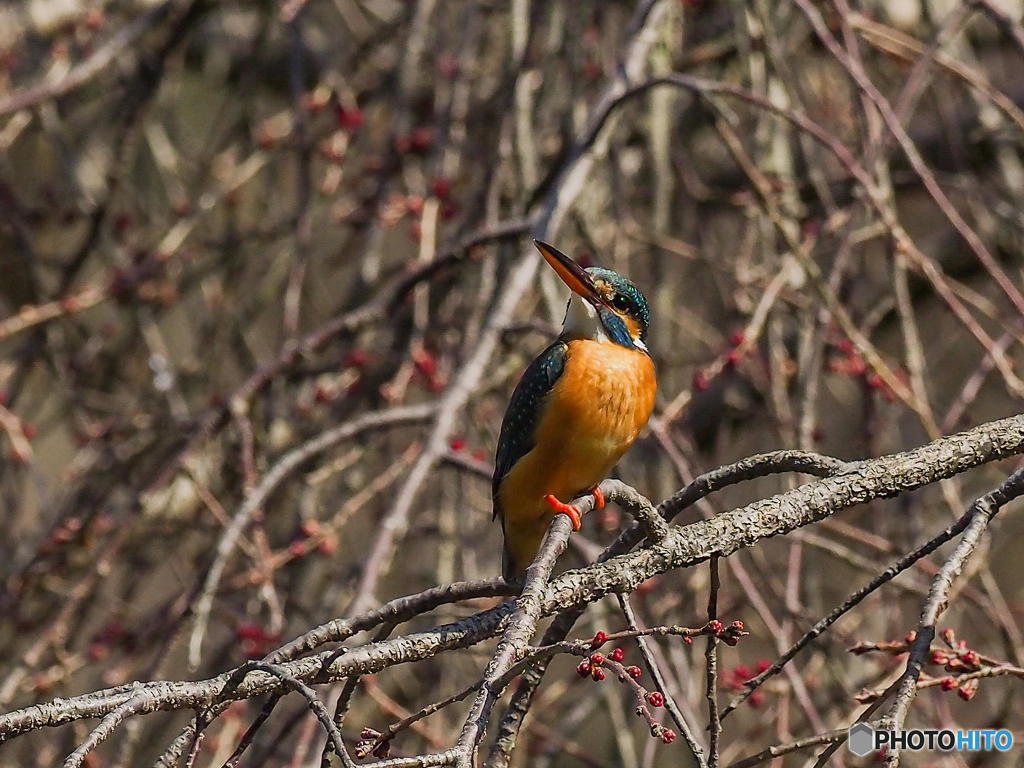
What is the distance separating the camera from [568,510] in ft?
7.94

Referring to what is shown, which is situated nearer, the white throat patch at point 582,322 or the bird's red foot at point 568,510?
the bird's red foot at point 568,510

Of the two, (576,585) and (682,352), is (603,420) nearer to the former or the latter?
(576,585)

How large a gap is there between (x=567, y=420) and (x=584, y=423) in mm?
35

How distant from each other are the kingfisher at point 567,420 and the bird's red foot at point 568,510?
15 millimetres

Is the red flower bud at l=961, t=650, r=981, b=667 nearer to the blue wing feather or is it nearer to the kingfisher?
the kingfisher

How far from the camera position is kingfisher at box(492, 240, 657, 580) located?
2.81 metres

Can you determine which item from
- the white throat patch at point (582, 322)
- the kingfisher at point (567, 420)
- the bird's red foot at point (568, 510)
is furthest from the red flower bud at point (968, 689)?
the white throat patch at point (582, 322)

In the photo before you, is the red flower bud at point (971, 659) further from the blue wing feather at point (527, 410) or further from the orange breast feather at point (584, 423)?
the blue wing feather at point (527, 410)

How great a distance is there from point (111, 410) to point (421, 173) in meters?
1.20

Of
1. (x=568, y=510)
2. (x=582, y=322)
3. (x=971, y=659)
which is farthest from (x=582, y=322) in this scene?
(x=971, y=659)

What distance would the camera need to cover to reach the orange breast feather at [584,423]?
9.22 feet

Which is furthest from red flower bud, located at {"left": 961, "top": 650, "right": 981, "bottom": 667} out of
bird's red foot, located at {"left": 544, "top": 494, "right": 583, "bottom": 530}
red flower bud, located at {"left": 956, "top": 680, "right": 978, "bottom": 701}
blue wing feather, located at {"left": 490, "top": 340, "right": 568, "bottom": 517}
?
blue wing feather, located at {"left": 490, "top": 340, "right": 568, "bottom": 517}

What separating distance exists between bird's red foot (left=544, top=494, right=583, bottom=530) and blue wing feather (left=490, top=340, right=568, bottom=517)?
0.14 meters

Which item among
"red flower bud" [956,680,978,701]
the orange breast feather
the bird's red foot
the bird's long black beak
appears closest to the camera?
"red flower bud" [956,680,978,701]
